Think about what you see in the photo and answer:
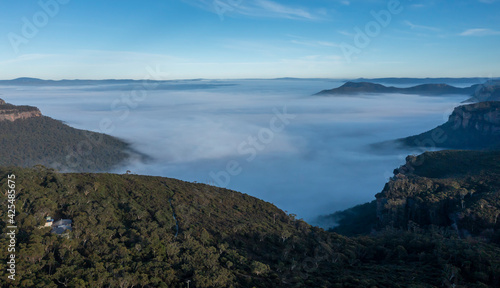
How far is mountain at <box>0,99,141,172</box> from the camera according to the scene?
371 feet

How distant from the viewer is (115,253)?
84.6 ft

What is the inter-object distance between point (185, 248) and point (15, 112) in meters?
134

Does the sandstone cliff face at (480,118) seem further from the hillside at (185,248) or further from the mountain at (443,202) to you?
the hillside at (185,248)

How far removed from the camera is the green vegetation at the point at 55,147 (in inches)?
4424

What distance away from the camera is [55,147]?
397 feet

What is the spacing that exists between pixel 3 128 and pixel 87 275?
424 ft

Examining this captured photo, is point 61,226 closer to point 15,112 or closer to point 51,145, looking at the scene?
point 51,145

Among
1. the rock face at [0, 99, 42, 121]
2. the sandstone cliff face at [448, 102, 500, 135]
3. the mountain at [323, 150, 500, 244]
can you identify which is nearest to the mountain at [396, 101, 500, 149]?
the sandstone cliff face at [448, 102, 500, 135]

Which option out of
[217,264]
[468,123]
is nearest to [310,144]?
[468,123]

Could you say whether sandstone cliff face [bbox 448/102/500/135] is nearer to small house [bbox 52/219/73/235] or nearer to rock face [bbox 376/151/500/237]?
rock face [bbox 376/151/500/237]

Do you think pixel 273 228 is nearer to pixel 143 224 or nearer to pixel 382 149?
pixel 143 224

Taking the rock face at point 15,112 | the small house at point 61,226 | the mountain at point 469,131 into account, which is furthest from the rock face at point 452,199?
the rock face at point 15,112

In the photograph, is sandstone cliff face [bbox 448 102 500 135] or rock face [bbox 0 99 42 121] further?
rock face [bbox 0 99 42 121]

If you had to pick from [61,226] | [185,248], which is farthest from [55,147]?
[185,248]
